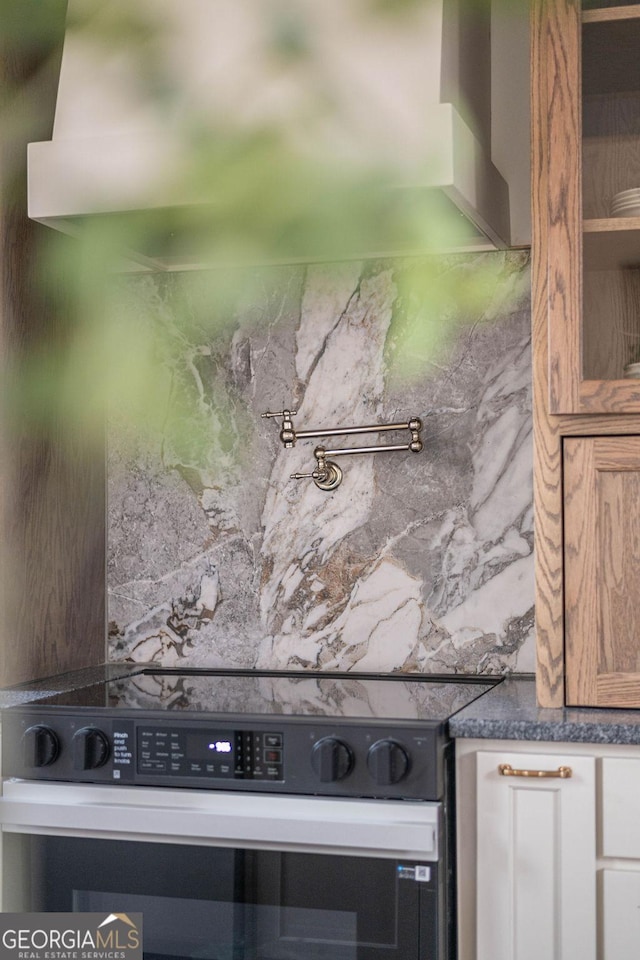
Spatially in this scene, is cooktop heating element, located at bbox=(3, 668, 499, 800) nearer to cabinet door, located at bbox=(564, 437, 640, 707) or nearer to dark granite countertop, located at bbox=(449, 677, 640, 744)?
dark granite countertop, located at bbox=(449, 677, 640, 744)

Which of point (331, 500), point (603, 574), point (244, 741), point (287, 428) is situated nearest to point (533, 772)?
point (603, 574)

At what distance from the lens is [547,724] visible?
5.41 ft

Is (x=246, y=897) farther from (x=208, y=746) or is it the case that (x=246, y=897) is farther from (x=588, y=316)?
(x=588, y=316)

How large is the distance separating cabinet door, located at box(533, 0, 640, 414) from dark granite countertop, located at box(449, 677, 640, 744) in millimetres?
487

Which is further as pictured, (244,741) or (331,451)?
(331,451)

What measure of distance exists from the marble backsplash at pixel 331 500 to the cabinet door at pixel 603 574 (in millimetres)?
431

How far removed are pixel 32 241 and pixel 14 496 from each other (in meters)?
0.51

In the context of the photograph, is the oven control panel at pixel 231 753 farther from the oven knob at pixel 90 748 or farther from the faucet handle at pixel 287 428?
the faucet handle at pixel 287 428

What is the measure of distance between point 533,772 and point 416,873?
0.76ft

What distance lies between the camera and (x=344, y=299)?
2.35 m

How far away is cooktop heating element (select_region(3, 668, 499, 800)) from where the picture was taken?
1.64 meters

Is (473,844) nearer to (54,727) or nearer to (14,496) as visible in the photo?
(54,727)

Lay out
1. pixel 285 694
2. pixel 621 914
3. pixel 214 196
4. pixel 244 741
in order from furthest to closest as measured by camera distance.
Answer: pixel 285 694
pixel 244 741
pixel 621 914
pixel 214 196

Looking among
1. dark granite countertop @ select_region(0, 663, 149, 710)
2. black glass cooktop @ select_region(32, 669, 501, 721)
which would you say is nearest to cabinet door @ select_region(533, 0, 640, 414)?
black glass cooktop @ select_region(32, 669, 501, 721)
